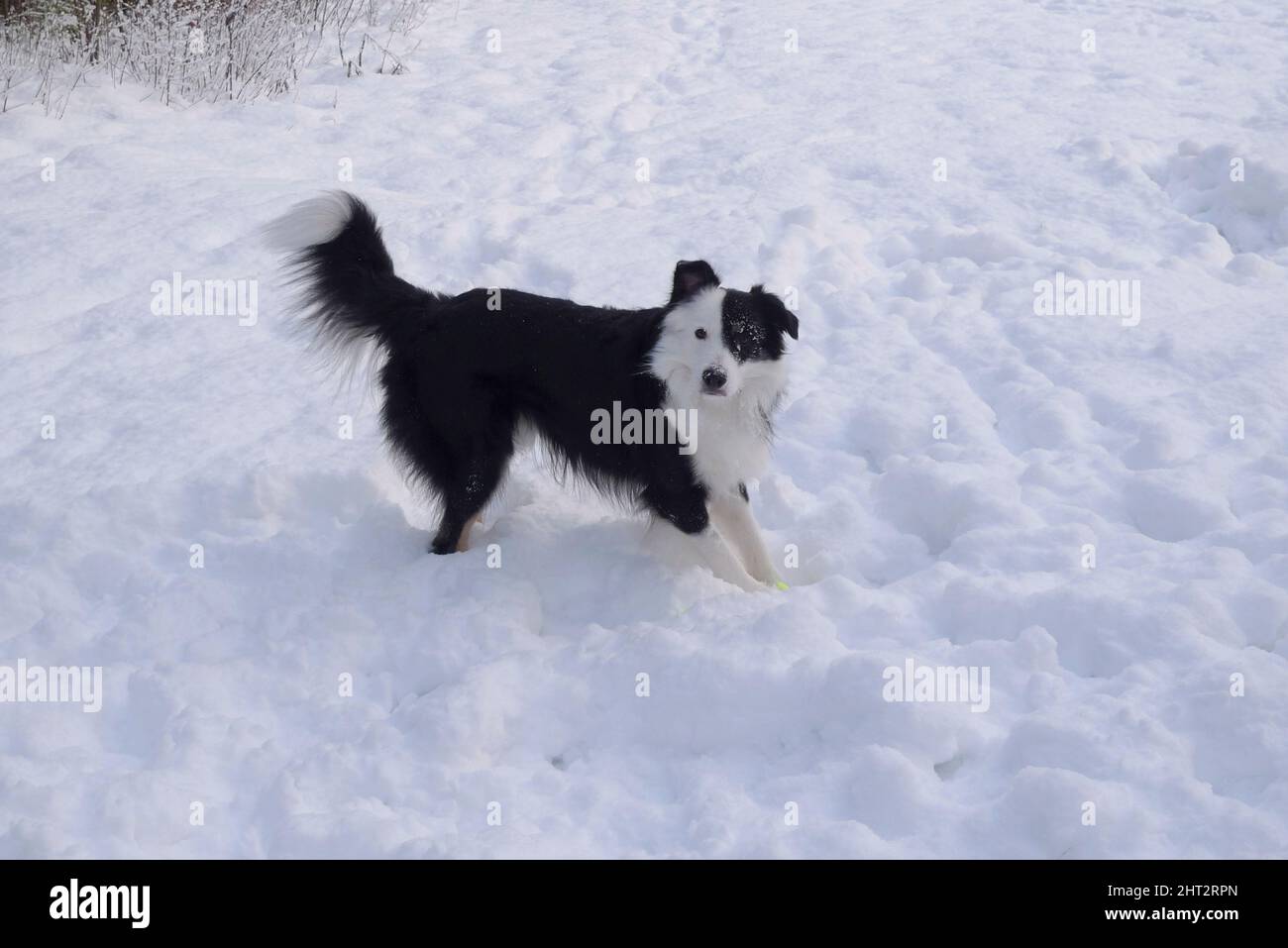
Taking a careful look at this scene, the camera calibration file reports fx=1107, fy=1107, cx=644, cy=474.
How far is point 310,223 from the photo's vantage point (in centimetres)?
404

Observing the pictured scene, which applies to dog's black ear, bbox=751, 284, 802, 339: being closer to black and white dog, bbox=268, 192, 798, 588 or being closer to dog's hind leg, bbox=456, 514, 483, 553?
black and white dog, bbox=268, 192, 798, 588

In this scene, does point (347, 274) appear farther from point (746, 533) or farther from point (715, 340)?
point (746, 533)

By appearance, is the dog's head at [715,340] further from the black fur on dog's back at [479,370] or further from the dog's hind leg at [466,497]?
the dog's hind leg at [466,497]

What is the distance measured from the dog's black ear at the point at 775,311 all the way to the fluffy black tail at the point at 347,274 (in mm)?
1212

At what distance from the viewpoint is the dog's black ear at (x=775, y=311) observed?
12.7ft

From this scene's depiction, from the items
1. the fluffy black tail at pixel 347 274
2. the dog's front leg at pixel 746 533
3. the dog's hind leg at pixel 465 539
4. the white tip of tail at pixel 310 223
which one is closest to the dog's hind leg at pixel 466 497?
the dog's hind leg at pixel 465 539

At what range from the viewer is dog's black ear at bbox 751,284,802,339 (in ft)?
12.7

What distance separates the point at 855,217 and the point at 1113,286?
154 centimetres

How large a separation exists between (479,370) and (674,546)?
95 cm

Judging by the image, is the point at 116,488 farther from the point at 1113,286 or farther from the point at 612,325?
the point at 1113,286

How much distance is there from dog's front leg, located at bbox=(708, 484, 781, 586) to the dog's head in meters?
0.39

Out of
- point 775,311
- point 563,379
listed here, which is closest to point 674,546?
point 563,379

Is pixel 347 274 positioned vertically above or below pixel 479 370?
above
